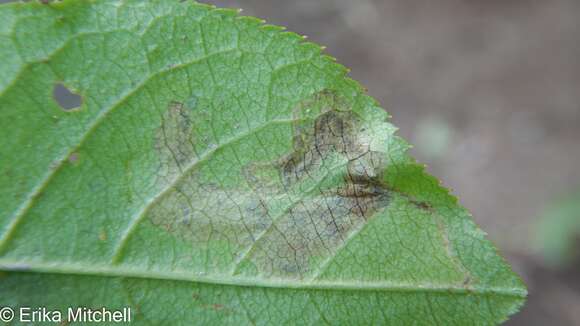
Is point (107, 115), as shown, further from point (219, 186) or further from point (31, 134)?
point (219, 186)

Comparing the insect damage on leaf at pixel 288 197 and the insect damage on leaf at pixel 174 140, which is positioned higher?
the insect damage on leaf at pixel 174 140

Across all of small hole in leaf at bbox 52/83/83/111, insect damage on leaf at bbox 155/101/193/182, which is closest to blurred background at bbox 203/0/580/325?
insect damage on leaf at bbox 155/101/193/182

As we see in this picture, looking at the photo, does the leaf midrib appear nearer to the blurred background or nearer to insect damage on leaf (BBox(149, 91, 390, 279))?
insect damage on leaf (BBox(149, 91, 390, 279))

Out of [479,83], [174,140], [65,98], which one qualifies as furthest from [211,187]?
[479,83]

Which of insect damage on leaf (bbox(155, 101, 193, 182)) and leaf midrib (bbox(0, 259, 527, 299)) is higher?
insect damage on leaf (bbox(155, 101, 193, 182))

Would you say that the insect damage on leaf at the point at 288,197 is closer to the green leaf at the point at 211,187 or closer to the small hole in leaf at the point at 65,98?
the green leaf at the point at 211,187

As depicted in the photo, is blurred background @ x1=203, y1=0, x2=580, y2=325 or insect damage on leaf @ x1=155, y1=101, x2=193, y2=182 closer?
insect damage on leaf @ x1=155, y1=101, x2=193, y2=182

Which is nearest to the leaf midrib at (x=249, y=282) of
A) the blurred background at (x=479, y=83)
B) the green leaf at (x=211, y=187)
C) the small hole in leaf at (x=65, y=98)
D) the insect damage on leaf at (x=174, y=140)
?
the green leaf at (x=211, y=187)

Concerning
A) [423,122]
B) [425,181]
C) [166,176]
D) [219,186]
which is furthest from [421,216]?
[423,122]
